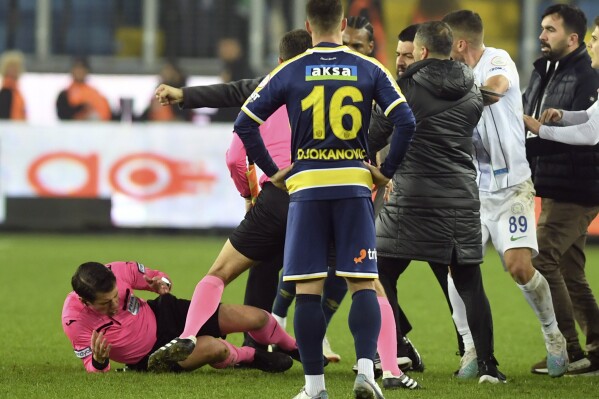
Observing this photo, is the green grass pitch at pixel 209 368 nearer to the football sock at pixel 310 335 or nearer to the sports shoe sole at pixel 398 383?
the sports shoe sole at pixel 398 383

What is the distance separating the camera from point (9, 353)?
26.8 feet

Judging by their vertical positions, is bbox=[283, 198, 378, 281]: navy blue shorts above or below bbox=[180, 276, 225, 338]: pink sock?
above

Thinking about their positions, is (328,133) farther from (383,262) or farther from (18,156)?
(18,156)

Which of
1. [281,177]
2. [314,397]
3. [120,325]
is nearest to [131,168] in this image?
[120,325]

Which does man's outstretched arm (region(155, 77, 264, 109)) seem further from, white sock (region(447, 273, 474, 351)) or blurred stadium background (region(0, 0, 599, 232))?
blurred stadium background (region(0, 0, 599, 232))

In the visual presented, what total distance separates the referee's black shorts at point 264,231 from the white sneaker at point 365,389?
4.47ft

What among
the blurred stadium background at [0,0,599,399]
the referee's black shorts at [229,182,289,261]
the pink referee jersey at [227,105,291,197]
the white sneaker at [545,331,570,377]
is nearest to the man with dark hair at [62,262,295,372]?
the referee's black shorts at [229,182,289,261]

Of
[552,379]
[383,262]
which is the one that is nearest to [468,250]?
[383,262]

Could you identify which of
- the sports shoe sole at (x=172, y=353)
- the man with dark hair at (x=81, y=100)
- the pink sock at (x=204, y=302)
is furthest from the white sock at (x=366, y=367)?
the man with dark hair at (x=81, y=100)

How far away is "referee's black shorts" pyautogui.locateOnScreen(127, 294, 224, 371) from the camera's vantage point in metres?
7.25

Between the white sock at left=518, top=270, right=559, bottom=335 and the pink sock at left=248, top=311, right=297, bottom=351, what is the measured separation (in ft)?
4.75

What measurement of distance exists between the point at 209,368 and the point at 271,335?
0.46 meters

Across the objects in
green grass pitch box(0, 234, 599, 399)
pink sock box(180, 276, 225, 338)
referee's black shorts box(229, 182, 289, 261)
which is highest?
referee's black shorts box(229, 182, 289, 261)

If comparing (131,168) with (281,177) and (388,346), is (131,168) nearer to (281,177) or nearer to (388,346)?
(388,346)
